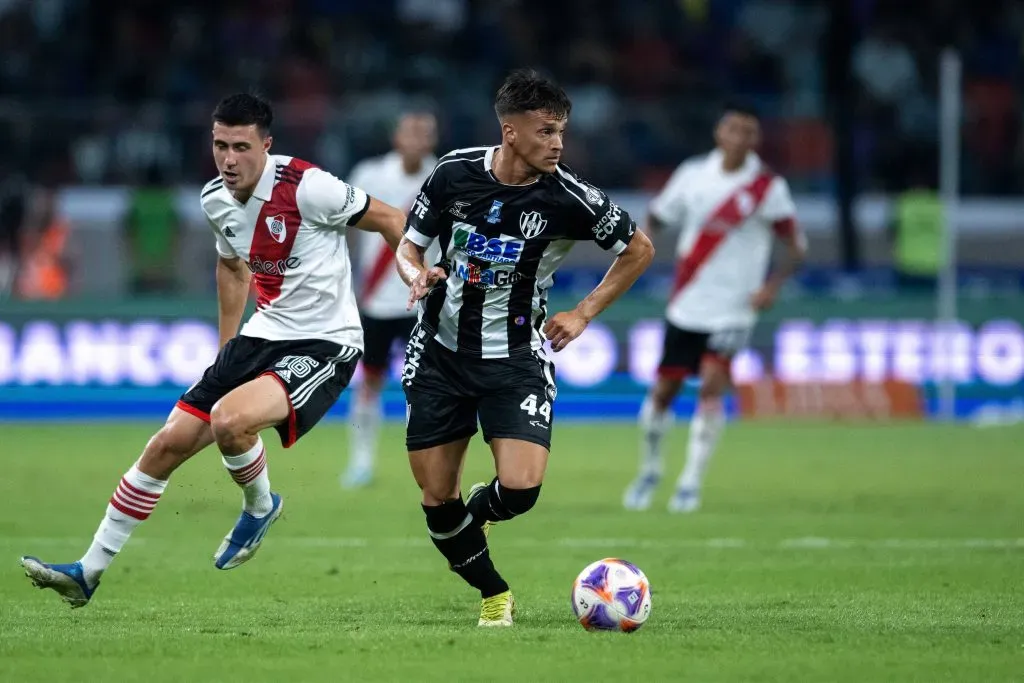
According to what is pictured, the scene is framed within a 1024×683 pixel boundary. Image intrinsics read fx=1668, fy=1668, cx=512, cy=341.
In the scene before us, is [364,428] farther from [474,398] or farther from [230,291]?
[474,398]

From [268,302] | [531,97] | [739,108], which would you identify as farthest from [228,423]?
[739,108]

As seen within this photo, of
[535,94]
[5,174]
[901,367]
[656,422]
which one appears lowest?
[901,367]

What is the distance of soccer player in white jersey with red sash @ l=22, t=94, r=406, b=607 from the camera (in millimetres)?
7715

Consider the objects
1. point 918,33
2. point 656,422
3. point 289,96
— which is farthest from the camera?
point 918,33

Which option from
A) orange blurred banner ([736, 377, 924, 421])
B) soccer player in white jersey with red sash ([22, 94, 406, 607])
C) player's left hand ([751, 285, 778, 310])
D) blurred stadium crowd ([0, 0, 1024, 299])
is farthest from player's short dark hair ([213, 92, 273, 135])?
orange blurred banner ([736, 377, 924, 421])

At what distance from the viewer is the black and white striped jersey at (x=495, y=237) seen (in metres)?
7.18

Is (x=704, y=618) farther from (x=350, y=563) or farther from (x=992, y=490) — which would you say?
(x=992, y=490)

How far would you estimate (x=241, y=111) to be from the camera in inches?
307

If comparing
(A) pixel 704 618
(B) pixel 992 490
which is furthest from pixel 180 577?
(B) pixel 992 490

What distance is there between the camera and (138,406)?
60.1 feet

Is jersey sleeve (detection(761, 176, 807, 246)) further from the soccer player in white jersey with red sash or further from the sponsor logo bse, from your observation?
the sponsor logo bse

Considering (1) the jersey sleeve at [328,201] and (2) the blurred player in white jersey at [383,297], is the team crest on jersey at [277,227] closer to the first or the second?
(1) the jersey sleeve at [328,201]

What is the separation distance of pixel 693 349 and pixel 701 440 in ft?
2.29

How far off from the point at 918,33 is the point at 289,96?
946 centimetres
